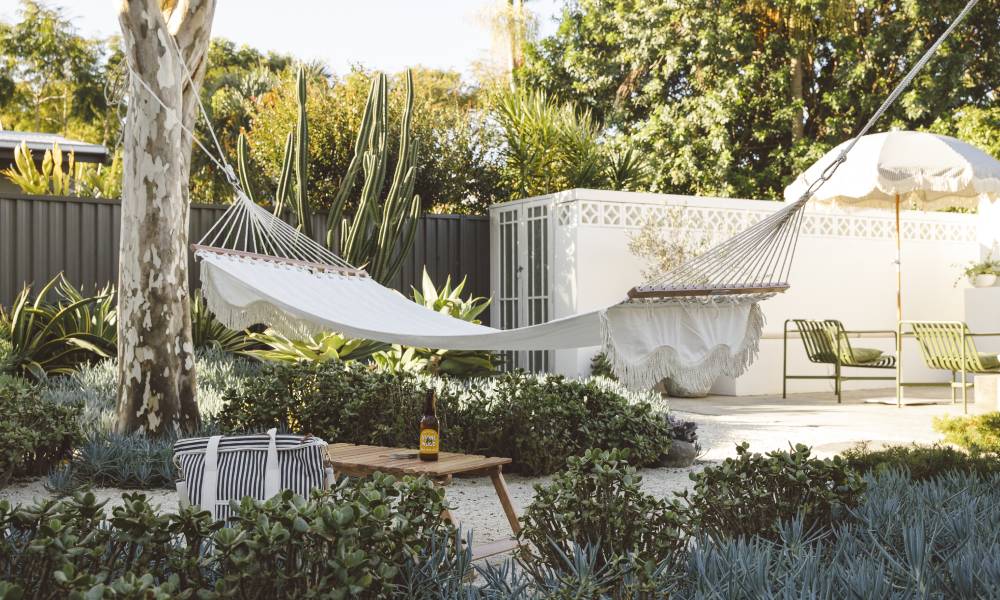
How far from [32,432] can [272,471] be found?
81.3 inches

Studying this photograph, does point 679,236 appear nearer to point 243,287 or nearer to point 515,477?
point 515,477

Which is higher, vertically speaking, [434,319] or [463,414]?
[434,319]

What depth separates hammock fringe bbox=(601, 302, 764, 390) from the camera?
3031 millimetres

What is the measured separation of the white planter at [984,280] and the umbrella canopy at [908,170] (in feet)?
7.65

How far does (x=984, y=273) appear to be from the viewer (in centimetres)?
977

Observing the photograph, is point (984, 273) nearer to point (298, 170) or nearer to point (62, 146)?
point (298, 170)

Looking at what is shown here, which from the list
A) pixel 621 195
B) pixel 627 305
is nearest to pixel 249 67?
pixel 621 195

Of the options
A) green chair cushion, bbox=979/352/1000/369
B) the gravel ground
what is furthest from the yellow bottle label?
green chair cushion, bbox=979/352/1000/369

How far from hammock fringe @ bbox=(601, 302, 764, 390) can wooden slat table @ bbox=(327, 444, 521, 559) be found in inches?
22.2

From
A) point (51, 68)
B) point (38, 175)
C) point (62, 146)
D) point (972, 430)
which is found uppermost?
point (51, 68)

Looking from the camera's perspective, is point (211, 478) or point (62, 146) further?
point (62, 146)

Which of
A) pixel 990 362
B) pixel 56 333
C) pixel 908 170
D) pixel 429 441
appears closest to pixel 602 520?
pixel 429 441

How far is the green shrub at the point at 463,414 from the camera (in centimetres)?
482

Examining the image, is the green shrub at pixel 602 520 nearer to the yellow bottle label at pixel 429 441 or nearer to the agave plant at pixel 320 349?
the yellow bottle label at pixel 429 441
